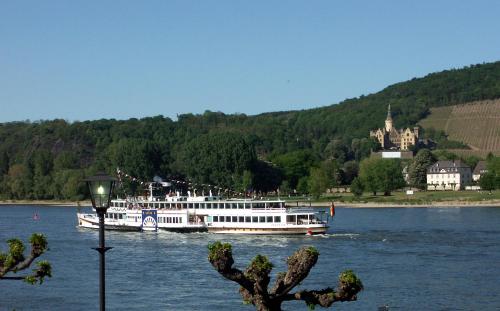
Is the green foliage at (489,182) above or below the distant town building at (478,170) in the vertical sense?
below

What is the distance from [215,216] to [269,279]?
200 feet

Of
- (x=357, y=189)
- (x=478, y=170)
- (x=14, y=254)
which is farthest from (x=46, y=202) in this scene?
(x=14, y=254)

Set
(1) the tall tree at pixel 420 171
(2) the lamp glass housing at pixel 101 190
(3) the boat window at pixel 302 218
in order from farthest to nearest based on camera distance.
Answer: (1) the tall tree at pixel 420 171, (3) the boat window at pixel 302 218, (2) the lamp glass housing at pixel 101 190

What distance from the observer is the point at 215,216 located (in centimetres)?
8038

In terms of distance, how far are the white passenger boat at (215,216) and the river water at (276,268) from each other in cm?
152

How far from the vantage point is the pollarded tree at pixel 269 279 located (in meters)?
19.5

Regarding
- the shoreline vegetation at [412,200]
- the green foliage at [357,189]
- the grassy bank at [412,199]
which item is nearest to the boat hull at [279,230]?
the shoreline vegetation at [412,200]

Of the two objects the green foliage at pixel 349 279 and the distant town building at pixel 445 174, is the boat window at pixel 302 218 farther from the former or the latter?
the distant town building at pixel 445 174

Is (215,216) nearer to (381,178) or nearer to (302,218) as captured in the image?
(302,218)

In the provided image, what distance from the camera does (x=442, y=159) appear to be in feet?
596

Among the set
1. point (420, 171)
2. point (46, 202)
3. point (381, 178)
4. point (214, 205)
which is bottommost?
point (214, 205)

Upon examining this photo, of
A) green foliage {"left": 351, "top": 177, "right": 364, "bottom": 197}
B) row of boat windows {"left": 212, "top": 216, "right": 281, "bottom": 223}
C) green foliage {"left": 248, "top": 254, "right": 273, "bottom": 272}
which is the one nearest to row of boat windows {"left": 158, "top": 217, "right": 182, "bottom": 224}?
row of boat windows {"left": 212, "top": 216, "right": 281, "bottom": 223}

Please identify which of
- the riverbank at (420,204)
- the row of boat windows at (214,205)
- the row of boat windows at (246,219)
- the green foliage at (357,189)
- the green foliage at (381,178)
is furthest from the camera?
the green foliage at (381,178)

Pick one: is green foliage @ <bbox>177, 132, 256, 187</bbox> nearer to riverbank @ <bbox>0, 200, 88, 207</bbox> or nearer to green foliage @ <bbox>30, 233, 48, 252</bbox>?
riverbank @ <bbox>0, 200, 88, 207</bbox>
